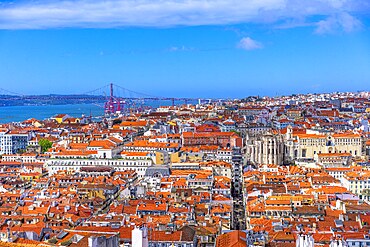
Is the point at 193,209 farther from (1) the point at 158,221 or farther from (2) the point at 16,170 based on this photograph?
(2) the point at 16,170

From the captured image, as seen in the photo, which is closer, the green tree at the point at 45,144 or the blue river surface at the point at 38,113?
the green tree at the point at 45,144

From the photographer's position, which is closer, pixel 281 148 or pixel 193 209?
pixel 193 209

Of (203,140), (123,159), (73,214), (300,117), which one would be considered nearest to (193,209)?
(73,214)

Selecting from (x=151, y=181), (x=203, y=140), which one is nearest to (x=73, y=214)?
(x=151, y=181)

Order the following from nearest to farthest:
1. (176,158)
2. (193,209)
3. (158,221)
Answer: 1. (158,221)
2. (193,209)
3. (176,158)

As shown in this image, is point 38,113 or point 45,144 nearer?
point 45,144

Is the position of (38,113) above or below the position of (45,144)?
below

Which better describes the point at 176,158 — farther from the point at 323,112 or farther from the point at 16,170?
the point at 323,112

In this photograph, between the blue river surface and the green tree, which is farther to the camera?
the blue river surface

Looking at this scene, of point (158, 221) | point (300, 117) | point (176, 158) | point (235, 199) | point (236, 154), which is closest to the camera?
point (158, 221)
